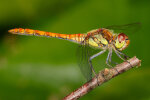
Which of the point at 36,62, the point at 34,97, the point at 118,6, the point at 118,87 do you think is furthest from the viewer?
the point at 118,6

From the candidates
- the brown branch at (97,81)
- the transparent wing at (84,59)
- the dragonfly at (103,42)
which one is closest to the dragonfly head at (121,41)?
the dragonfly at (103,42)

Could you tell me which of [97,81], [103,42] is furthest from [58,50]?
[97,81]

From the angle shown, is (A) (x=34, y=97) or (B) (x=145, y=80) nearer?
(B) (x=145, y=80)

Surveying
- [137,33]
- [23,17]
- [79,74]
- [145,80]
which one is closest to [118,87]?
[145,80]

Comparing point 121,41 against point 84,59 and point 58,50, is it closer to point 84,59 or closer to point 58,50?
point 84,59

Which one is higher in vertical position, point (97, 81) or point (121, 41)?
point (121, 41)

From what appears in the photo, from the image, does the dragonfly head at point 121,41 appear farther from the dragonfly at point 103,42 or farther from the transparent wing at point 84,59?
the transparent wing at point 84,59

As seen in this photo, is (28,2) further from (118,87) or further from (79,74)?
(118,87)

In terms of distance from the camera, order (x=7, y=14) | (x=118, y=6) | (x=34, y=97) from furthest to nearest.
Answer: (x=7, y=14)
(x=118, y=6)
(x=34, y=97)
